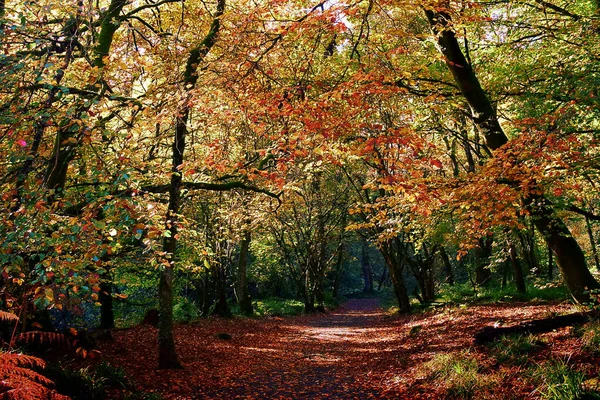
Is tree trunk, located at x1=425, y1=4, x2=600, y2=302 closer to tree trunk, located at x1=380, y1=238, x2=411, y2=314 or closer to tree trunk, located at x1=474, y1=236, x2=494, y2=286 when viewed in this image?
tree trunk, located at x1=474, y1=236, x2=494, y2=286

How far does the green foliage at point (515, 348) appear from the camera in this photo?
6910 mm

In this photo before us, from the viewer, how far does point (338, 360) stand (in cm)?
1112

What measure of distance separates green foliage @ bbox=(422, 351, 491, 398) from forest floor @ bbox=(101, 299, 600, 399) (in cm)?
3

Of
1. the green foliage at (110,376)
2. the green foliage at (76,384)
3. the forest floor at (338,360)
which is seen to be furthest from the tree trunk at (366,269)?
the green foliage at (76,384)

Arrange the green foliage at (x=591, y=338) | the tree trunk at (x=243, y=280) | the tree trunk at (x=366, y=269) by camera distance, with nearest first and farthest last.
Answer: the green foliage at (x=591, y=338), the tree trunk at (x=243, y=280), the tree trunk at (x=366, y=269)

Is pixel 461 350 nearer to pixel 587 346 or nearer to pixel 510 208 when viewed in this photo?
pixel 587 346

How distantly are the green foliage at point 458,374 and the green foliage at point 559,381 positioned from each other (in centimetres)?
84

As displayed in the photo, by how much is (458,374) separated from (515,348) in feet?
4.52

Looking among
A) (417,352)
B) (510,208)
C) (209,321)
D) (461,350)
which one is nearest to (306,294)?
(209,321)

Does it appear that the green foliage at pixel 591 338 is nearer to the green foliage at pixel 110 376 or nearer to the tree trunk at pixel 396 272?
the green foliage at pixel 110 376

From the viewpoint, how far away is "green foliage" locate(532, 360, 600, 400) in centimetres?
498

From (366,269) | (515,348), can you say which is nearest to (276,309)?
(515,348)

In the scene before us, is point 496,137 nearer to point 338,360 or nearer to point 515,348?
point 515,348

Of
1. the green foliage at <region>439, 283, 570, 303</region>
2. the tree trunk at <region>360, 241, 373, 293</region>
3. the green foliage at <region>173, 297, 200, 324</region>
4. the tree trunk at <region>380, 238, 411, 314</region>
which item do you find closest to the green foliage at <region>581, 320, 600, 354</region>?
the green foliage at <region>439, 283, 570, 303</region>
